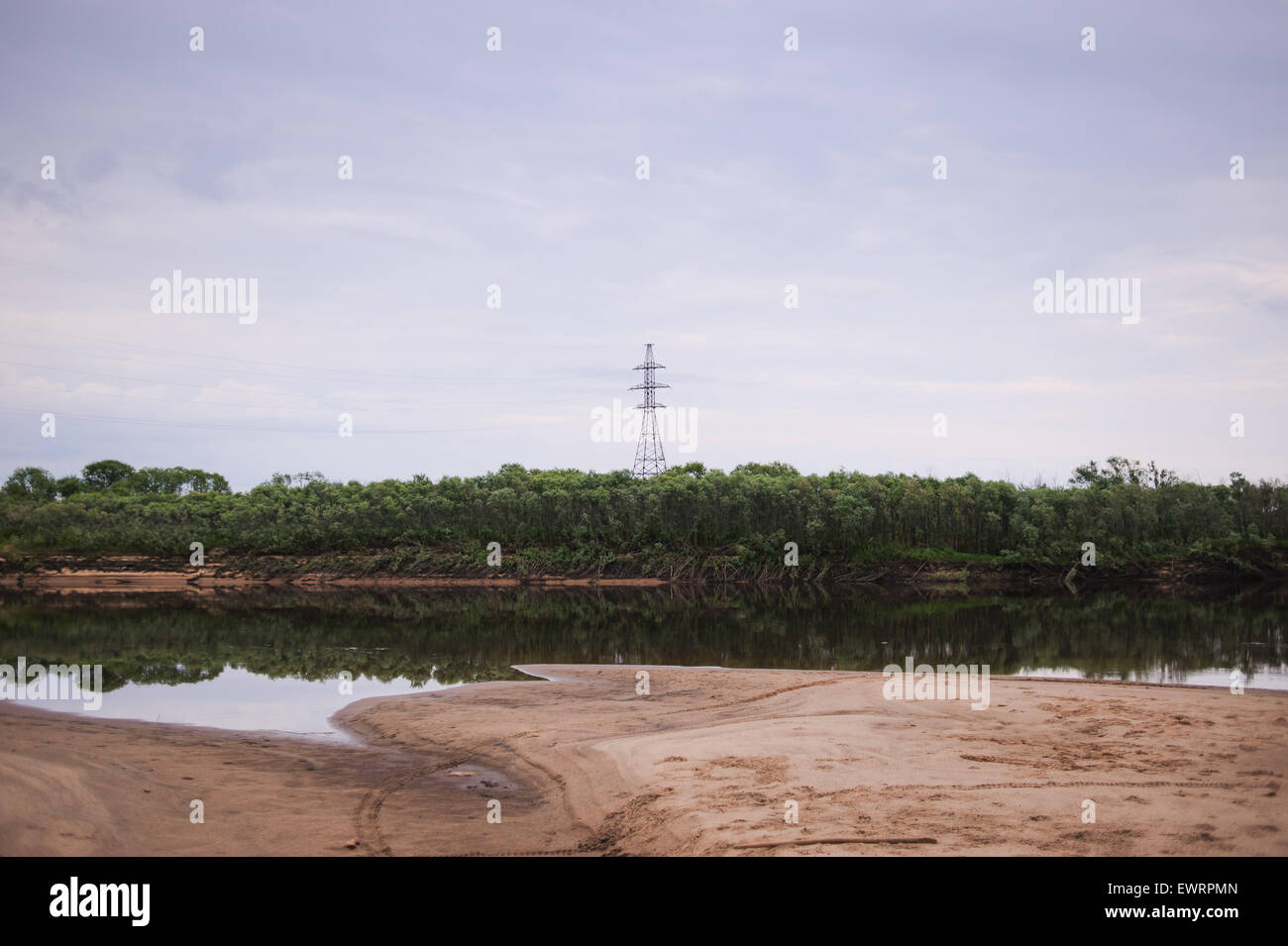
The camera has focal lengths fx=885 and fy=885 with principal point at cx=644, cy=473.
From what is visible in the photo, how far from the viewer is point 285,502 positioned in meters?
94.7

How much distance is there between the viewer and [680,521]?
86.5 meters

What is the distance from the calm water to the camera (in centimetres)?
2248

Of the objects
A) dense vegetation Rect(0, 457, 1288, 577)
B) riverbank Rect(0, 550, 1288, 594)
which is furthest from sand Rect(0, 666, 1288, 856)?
dense vegetation Rect(0, 457, 1288, 577)

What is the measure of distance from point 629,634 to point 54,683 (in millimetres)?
20195

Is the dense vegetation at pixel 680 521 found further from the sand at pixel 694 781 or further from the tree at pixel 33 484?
the sand at pixel 694 781

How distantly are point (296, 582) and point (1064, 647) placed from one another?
7272 centimetres

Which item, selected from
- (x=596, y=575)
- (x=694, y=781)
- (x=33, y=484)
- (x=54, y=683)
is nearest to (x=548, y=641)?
(x=54, y=683)

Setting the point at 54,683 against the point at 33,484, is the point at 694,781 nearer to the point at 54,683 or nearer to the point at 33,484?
the point at 54,683

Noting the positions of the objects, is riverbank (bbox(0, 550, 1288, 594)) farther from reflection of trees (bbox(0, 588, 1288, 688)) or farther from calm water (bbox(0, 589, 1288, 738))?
reflection of trees (bbox(0, 588, 1288, 688))

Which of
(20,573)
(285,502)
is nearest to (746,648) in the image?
(285,502)

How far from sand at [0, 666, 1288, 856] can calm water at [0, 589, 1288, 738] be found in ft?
11.1

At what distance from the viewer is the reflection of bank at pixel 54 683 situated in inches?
806

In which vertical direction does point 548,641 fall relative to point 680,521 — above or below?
below
